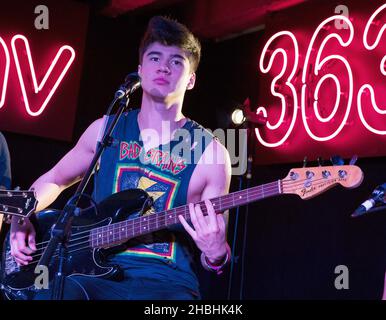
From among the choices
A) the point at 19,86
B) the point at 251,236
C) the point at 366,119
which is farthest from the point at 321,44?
the point at 19,86

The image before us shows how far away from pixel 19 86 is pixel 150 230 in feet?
8.48

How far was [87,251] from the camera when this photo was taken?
2986mm

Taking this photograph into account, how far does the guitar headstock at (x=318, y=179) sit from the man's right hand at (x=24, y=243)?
126cm

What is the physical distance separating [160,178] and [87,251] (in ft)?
1.81

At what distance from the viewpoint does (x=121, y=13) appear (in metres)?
5.80

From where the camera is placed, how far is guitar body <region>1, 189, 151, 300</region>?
116 inches

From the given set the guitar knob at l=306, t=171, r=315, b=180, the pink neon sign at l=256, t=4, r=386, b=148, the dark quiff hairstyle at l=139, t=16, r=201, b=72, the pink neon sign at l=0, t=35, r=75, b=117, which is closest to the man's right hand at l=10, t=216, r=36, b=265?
the dark quiff hairstyle at l=139, t=16, r=201, b=72

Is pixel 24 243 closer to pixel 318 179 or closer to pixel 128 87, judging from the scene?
pixel 128 87

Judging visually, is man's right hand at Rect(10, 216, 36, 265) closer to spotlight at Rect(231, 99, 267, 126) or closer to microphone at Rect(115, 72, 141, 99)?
microphone at Rect(115, 72, 141, 99)

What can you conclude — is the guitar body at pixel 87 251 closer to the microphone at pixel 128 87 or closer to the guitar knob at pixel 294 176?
the microphone at pixel 128 87

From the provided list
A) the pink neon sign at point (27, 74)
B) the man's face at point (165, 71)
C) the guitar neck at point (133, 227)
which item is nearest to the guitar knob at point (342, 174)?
the guitar neck at point (133, 227)

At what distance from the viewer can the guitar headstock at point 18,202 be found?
9.69ft

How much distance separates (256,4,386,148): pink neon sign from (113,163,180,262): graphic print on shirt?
188 cm
